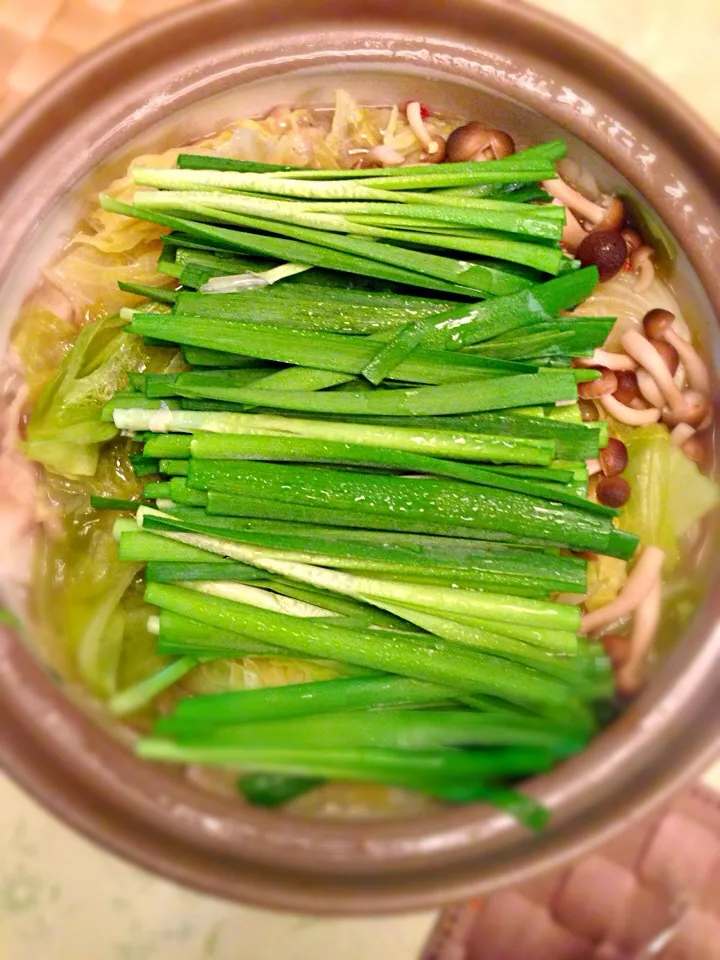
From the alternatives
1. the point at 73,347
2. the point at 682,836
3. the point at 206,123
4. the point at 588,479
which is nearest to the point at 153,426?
the point at 73,347

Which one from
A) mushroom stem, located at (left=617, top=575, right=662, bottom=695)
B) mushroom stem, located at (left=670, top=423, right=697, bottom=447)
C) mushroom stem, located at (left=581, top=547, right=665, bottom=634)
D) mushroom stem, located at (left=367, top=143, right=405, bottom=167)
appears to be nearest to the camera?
mushroom stem, located at (left=617, top=575, right=662, bottom=695)

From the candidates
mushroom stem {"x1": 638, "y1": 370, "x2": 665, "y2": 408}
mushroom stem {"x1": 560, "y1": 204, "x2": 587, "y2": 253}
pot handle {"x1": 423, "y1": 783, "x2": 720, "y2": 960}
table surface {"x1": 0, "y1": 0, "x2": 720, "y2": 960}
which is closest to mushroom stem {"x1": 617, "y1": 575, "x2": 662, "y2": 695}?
pot handle {"x1": 423, "y1": 783, "x2": 720, "y2": 960}

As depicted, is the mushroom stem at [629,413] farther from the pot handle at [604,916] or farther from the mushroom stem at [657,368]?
the pot handle at [604,916]

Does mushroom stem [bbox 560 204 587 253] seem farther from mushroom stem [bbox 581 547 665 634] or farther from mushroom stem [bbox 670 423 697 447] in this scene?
mushroom stem [bbox 581 547 665 634]

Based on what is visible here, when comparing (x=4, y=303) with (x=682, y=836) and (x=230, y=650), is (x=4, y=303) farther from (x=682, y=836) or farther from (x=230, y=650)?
(x=682, y=836)

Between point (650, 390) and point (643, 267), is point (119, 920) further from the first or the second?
point (643, 267)

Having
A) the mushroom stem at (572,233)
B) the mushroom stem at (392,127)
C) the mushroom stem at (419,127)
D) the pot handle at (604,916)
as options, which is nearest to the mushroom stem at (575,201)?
the mushroom stem at (572,233)

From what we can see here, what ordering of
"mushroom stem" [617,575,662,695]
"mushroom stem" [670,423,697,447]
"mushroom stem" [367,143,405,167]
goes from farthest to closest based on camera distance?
"mushroom stem" [367,143,405,167] < "mushroom stem" [670,423,697,447] < "mushroom stem" [617,575,662,695]

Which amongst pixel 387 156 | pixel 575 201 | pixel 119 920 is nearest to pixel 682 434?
pixel 575 201
